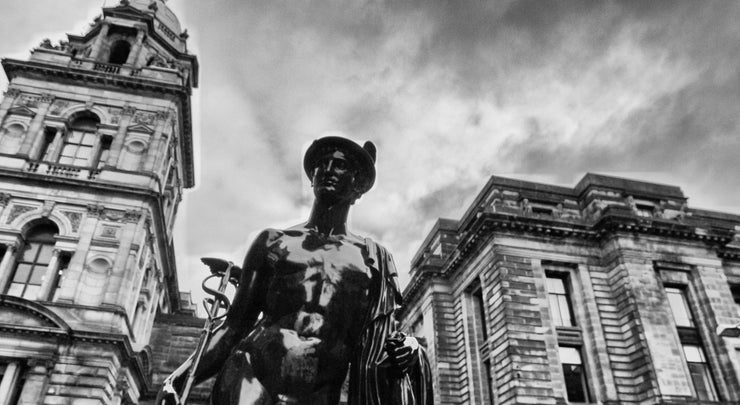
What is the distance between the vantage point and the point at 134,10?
32.0 m

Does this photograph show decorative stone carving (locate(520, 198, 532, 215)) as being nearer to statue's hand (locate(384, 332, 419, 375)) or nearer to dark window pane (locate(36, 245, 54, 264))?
dark window pane (locate(36, 245, 54, 264))

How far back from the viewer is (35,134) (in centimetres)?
2459

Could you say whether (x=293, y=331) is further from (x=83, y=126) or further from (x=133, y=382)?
(x=83, y=126)

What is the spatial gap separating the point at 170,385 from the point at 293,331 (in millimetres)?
844

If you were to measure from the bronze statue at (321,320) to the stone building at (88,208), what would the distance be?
17944 mm

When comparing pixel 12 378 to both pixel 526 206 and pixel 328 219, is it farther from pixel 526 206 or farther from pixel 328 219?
pixel 526 206

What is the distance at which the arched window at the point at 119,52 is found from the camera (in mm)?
30859

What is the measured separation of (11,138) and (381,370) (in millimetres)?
26857

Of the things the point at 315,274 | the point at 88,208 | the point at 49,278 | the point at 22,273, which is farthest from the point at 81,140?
the point at 315,274

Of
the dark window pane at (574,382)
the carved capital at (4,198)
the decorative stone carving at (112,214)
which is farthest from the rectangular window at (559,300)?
the carved capital at (4,198)

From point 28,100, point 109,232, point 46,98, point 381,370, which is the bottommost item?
point 381,370

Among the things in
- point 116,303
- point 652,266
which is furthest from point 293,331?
point 652,266

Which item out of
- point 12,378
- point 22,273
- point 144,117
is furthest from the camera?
point 144,117

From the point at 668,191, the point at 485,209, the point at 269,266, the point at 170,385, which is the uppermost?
the point at 668,191
